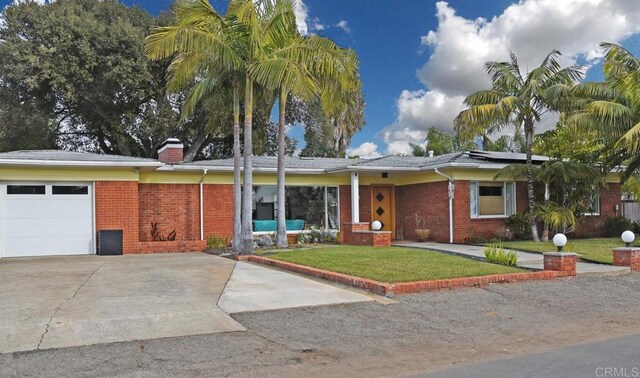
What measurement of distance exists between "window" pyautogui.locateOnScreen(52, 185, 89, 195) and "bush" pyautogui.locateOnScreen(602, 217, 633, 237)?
19365 mm

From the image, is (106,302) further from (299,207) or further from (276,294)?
(299,207)

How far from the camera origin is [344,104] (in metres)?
17.4

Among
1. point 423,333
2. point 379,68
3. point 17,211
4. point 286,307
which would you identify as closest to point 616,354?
point 423,333

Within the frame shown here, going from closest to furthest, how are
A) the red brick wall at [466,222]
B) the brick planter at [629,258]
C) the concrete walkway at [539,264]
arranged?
the concrete walkway at [539,264] < the brick planter at [629,258] < the red brick wall at [466,222]

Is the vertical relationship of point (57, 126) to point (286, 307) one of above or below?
above

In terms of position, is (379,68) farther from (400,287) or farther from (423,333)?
(423,333)

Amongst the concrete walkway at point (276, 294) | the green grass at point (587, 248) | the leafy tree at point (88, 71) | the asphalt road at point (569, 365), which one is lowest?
the asphalt road at point (569, 365)

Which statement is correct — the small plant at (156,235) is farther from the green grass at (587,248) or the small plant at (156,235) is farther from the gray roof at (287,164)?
the green grass at (587,248)

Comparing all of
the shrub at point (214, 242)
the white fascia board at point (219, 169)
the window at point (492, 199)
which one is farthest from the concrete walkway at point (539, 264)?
the shrub at point (214, 242)

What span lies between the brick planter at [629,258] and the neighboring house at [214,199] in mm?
6405

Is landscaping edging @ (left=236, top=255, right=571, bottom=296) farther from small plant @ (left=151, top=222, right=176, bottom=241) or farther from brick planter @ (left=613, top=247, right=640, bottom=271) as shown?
small plant @ (left=151, top=222, right=176, bottom=241)

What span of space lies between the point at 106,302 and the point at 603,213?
796 inches

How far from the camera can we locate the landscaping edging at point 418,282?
9.28 metres

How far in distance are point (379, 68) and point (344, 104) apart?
7.11 meters
